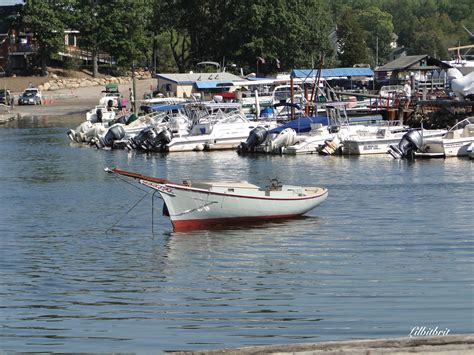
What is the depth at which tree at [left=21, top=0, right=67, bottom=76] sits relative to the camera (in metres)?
104

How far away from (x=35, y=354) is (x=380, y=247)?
11.3 meters

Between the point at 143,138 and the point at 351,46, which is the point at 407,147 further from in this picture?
the point at 351,46

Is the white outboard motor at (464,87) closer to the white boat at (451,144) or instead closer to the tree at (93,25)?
the white boat at (451,144)

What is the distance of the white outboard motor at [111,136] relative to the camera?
199ft

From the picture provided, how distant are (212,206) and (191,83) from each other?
5788 centimetres

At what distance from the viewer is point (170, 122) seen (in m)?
60.0

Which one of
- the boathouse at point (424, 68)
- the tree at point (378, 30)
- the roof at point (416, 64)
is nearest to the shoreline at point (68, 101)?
the roof at point (416, 64)

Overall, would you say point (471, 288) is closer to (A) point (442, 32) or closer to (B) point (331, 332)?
(B) point (331, 332)

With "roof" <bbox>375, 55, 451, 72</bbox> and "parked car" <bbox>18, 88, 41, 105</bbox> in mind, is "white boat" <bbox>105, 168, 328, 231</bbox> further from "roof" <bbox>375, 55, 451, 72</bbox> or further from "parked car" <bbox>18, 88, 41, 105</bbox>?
"parked car" <bbox>18, 88, 41, 105</bbox>

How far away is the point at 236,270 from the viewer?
23.0 metres

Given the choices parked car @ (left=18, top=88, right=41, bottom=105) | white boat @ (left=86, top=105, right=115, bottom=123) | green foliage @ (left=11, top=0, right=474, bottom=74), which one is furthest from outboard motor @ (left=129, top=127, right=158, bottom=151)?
green foliage @ (left=11, top=0, right=474, bottom=74)

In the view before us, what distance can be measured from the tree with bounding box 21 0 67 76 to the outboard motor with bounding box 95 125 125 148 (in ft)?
143

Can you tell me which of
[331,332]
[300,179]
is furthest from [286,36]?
[331,332]

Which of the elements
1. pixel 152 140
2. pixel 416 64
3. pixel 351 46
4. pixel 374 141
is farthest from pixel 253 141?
pixel 351 46
